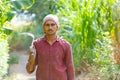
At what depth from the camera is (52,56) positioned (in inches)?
117

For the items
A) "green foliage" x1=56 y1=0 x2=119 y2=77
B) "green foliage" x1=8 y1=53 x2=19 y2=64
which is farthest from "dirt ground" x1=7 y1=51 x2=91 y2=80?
"green foliage" x1=56 y1=0 x2=119 y2=77

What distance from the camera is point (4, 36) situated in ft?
20.7

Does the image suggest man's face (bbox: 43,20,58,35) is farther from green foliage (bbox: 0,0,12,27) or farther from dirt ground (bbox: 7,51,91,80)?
dirt ground (bbox: 7,51,91,80)

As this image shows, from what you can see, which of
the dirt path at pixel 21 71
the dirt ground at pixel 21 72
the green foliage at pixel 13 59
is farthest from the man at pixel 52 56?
the green foliage at pixel 13 59

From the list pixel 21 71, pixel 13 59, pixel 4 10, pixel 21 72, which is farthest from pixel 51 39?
pixel 13 59

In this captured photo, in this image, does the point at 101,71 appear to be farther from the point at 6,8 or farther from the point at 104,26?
the point at 6,8

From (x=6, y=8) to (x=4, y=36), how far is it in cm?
54

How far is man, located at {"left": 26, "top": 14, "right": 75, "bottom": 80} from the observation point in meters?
2.97

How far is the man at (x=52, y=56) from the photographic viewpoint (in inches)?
117

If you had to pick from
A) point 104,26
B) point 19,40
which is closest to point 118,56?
point 104,26

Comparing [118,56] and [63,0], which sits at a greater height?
[63,0]

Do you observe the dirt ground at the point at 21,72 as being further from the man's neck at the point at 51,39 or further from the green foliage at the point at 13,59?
the man's neck at the point at 51,39

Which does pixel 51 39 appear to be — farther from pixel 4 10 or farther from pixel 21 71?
pixel 21 71

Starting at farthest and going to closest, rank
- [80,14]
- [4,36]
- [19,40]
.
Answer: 1. [19,40]
2. [80,14]
3. [4,36]
